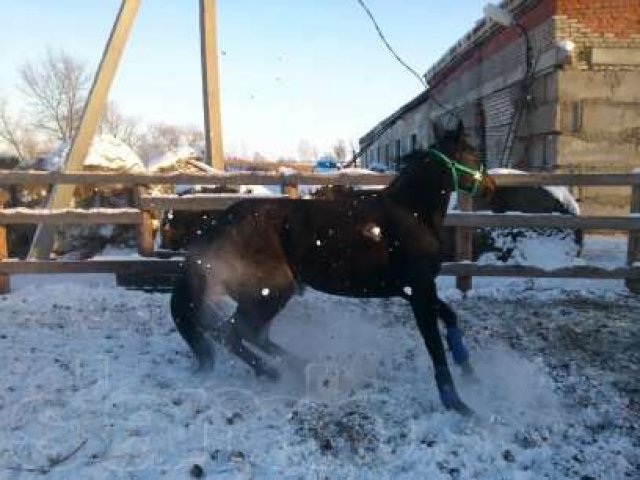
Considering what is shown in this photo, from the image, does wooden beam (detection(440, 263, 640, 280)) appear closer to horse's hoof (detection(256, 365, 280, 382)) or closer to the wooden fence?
the wooden fence

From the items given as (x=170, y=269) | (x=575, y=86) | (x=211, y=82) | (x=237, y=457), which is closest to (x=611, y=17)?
(x=575, y=86)

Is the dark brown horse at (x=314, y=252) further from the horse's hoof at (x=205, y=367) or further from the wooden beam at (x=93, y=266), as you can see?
the wooden beam at (x=93, y=266)

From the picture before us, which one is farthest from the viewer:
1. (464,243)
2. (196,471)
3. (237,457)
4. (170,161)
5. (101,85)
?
(170,161)

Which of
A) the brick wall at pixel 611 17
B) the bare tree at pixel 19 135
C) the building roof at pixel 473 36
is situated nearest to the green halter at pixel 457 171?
the brick wall at pixel 611 17

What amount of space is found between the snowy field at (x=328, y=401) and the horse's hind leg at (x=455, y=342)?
134mm

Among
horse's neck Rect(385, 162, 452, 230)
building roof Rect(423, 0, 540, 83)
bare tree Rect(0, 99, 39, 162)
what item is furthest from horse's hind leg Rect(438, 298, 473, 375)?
bare tree Rect(0, 99, 39, 162)

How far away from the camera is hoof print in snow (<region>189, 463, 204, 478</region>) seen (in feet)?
9.16

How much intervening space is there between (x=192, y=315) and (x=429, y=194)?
188cm

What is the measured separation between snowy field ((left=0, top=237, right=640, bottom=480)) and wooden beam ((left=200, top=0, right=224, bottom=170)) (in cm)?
399

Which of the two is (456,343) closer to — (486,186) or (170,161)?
(486,186)

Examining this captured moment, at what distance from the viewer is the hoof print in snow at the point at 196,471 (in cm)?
279

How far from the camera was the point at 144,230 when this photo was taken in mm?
6578

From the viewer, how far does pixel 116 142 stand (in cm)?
1030

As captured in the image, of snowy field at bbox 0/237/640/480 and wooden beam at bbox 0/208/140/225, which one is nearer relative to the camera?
snowy field at bbox 0/237/640/480
